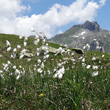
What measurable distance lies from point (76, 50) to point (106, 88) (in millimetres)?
28718

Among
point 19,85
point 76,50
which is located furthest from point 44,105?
point 76,50

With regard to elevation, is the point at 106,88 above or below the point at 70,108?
above

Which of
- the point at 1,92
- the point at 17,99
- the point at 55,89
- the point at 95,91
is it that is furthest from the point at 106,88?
the point at 1,92

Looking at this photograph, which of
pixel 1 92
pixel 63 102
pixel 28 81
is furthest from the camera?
pixel 28 81

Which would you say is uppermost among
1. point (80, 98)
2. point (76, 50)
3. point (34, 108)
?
point (76, 50)

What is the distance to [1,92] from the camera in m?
5.76

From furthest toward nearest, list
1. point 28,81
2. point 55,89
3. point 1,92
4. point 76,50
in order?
point 76,50, point 28,81, point 1,92, point 55,89

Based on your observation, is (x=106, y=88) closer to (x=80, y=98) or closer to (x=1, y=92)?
(x=80, y=98)

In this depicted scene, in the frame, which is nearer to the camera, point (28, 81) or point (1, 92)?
point (1, 92)

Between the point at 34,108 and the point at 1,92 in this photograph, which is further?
the point at 1,92

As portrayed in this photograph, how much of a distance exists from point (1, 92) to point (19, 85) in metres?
0.61

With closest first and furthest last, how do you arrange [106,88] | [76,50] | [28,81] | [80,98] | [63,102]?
[80,98] < [63,102] < [106,88] < [28,81] < [76,50]

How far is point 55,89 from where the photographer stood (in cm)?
498

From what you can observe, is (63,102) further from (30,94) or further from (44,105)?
(30,94)
